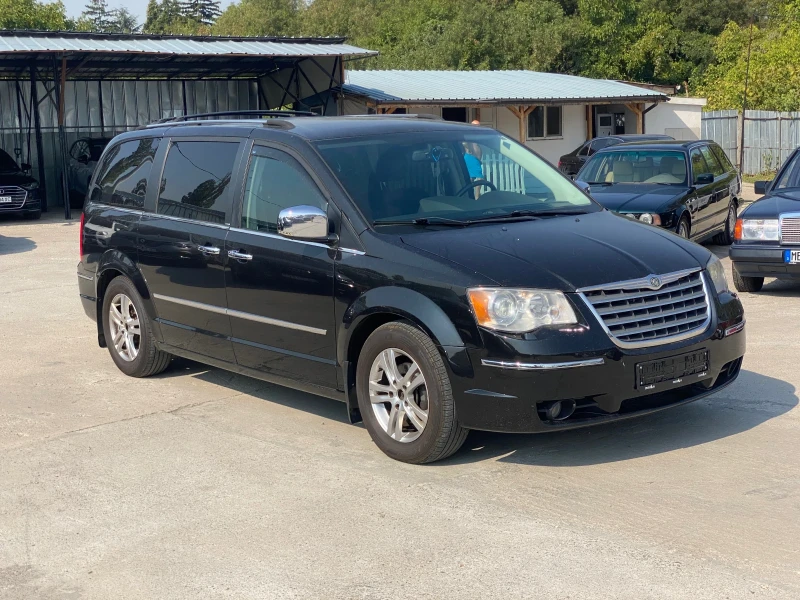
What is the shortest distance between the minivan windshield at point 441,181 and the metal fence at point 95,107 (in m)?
22.0

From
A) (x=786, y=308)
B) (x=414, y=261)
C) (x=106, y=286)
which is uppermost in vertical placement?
Answer: (x=414, y=261)

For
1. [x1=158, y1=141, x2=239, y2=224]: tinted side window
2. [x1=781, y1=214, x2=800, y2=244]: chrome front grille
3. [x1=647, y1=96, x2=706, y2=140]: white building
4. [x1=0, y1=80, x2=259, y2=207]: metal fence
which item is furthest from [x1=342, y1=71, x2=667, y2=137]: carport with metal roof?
[x1=158, y1=141, x2=239, y2=224]: tinted side window

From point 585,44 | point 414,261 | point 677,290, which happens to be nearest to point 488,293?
point 414,261

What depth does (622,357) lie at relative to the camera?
5262 millimetres

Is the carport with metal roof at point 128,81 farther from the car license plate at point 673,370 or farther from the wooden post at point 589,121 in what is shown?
the car license plate at point 673,370

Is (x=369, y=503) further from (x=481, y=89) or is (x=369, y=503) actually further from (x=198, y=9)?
(x=198, y=9)

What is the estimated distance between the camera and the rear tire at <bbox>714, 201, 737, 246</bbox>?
50.0 feet

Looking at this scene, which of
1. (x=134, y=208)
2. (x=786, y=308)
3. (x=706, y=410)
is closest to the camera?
(x=706, y=410)

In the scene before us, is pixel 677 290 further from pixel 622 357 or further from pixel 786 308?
pixel 786 308

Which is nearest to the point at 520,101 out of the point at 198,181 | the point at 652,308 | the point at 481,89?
the point at 481,89

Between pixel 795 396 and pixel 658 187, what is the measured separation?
7061 mm

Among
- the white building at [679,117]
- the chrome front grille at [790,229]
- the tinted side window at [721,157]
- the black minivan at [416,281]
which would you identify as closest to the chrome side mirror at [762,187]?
the chrome front grille at [790,229]

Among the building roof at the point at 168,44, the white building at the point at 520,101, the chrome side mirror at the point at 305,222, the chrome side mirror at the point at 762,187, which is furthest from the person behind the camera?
the white building at the point at 520,101

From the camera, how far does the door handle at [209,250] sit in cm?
676
